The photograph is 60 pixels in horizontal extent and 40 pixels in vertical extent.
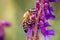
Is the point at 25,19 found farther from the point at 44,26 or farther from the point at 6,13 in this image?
the point at 6,13

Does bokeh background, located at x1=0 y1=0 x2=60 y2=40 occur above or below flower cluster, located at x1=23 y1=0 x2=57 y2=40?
above

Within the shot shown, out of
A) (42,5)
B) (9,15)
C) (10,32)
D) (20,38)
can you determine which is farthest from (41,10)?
(9,15)

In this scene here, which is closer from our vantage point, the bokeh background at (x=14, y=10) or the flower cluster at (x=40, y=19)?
the flower cluster at (x=40, y=19)

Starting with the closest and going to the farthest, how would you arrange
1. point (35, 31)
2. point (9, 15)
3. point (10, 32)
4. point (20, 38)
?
point (35, 31)
point (20, 38)
point (10, 32)
point (9, 15)

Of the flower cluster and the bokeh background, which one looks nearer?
the flower cluster

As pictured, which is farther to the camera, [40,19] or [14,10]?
[14,10]

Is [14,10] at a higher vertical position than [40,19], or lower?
higher

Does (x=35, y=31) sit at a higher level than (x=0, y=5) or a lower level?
lower

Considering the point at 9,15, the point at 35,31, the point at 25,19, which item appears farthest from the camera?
the point at 9,15

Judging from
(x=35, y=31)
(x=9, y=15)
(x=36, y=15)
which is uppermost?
(x=9, y=15)

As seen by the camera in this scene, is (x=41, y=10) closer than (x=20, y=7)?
Yes

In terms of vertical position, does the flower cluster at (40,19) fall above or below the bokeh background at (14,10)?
below
